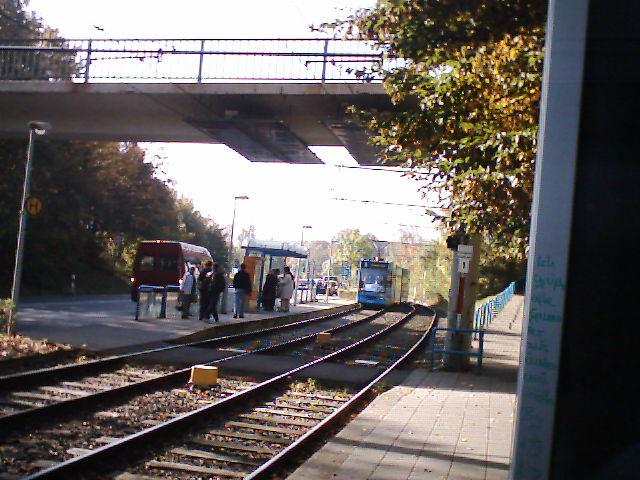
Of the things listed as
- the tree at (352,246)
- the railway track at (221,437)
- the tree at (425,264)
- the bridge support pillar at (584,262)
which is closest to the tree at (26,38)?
the railway track at (221,437)

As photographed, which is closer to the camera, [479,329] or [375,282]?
[479,329]

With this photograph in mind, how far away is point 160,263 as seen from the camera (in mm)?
35406

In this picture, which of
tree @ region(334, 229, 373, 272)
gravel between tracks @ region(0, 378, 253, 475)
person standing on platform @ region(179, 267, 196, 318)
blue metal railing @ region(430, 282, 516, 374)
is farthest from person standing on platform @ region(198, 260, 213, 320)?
tree @ region(334, 229, 373, 272)

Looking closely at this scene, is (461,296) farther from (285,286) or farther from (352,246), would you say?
(352,246)

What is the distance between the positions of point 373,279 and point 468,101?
128ft

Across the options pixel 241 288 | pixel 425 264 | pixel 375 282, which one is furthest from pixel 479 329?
pixel 425 264

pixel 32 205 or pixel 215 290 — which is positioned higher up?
pixel 32 205

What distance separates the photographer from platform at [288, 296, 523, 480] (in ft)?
23.7

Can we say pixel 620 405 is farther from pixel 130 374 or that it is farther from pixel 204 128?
pixel 204 128

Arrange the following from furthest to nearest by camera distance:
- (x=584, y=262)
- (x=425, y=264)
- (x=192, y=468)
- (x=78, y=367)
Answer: (x=425, y=264) < (x=78, y=367) < (x=192, y=468) < (x=584, y=262)

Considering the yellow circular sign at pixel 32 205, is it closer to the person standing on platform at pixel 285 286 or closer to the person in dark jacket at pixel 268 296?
the person in dark jacket at pixel 268 296

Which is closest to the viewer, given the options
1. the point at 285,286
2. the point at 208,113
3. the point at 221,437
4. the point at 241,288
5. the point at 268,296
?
the point at 221,437

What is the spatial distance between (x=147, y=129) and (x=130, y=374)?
436 inches

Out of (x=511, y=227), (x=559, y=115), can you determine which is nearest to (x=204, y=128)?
(x=511, y=227)
